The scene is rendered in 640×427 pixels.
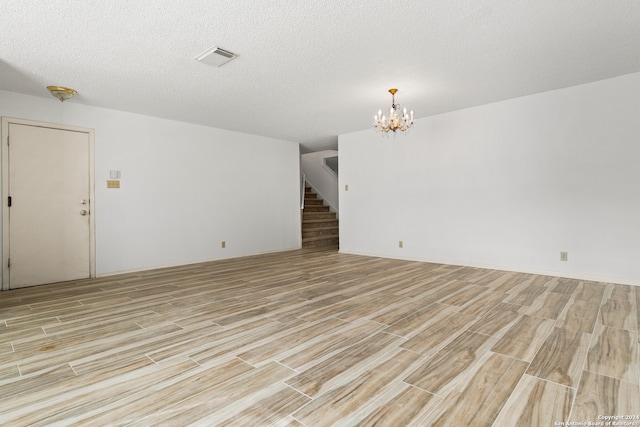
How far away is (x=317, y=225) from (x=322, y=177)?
184 cm

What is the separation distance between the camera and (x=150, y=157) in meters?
5.25

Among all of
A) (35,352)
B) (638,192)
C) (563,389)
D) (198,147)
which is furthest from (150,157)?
(638,192)

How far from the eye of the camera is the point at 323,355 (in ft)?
6.75

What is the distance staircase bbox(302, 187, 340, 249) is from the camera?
27.1 feet

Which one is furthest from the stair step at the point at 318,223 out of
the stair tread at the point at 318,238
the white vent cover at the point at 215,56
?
the white vent cover at the point at 215,56

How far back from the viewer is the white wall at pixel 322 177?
31.5 feet

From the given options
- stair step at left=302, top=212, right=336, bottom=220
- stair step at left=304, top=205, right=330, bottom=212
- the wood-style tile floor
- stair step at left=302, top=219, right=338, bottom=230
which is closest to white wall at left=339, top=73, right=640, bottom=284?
the wood-style tile floor

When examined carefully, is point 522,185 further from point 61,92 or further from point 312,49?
point 61,92

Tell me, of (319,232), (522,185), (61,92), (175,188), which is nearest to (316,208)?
(319,232)

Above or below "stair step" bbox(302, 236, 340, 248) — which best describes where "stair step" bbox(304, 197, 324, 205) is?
above

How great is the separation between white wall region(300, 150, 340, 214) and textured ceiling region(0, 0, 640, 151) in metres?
4.87

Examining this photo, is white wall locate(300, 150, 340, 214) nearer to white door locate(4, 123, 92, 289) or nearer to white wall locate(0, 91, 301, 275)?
white wall locate(0, 91, 301, 275)

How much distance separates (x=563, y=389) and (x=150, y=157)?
19.2 feet

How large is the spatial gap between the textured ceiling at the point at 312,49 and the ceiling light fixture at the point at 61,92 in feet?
0.36
